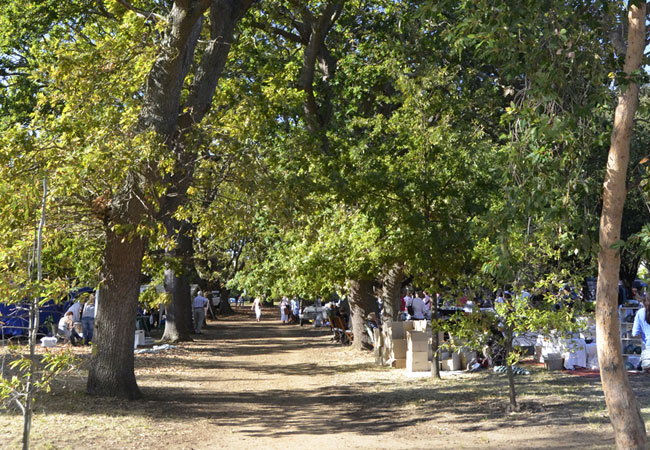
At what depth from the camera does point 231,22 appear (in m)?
12.5

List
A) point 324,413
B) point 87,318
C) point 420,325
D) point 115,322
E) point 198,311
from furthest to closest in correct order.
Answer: point 198,311 < point 87,318 < point 420,325 < point 115,322 < point 324,413

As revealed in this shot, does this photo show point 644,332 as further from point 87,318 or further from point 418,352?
point 87,318

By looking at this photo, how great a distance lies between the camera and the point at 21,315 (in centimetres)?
1625

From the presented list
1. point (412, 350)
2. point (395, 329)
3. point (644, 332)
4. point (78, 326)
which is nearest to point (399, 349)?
point (395, 329)

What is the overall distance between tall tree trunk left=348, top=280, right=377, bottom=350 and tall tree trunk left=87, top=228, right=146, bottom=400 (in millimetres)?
10379

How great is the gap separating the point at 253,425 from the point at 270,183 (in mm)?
3801

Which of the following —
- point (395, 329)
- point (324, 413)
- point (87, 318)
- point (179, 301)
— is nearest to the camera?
point (324, 413)

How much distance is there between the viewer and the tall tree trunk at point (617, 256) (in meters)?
6.98

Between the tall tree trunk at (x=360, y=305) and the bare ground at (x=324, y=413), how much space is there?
468 cm

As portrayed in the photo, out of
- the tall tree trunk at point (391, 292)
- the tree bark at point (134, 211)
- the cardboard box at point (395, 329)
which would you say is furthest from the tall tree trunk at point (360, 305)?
the tree bark at point (134, 211)

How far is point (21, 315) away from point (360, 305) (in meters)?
9.79

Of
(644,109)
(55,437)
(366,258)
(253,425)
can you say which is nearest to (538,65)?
(644,109)

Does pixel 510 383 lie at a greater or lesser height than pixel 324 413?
greater

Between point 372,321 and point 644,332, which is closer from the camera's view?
point 644,332
